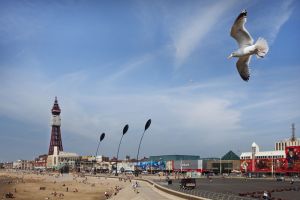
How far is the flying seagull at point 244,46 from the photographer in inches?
612

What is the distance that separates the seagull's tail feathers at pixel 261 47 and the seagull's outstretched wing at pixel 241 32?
2.19 ft

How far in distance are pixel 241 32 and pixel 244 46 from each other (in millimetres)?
599

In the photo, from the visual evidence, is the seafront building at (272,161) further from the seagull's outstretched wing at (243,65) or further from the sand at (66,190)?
the seagull's outstretched wing at (243,65)

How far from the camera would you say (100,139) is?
185250mm

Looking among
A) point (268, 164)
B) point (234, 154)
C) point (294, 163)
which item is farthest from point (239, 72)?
point (234, 154)

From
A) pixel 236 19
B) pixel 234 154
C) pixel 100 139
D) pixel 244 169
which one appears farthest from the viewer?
pixel 100 139

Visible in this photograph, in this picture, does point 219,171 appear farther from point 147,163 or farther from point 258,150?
point 147,163

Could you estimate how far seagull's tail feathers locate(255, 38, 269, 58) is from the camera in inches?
582

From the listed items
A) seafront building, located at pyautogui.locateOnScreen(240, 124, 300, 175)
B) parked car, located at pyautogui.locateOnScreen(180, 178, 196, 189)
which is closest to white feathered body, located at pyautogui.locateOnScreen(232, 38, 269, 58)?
parked car, located at pyautogui.locateOnScreen(180, 178, 196, 189)

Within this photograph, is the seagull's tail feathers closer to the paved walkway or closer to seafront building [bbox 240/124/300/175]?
the paved walkway

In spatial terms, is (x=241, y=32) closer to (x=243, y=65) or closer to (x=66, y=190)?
(x=243, y=65)

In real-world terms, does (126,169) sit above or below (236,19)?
below

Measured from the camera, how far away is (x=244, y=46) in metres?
16.9

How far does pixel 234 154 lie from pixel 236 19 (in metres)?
162
